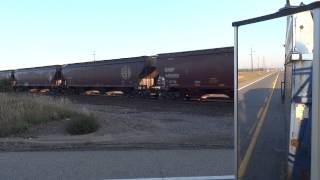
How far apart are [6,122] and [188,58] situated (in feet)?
63.1

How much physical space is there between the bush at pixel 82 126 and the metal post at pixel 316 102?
1317 centimetres

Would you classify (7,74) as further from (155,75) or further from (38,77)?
(155,75)

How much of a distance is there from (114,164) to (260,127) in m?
6.05

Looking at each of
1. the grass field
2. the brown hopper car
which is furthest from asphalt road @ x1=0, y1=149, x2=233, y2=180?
the brown hopper car

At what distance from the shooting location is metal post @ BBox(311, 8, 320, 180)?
3.32 m

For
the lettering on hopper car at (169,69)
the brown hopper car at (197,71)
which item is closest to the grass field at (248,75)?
the brown hopper car at (197,71)

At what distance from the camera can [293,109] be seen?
12.7 ft

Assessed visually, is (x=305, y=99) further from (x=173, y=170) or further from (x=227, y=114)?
(x=227, y=114)

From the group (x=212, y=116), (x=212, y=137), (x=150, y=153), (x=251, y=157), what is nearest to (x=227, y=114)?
(x=212, y=116)

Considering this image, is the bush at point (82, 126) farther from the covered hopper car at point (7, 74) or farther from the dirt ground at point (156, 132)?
the covered hopper car at point (7, 74)

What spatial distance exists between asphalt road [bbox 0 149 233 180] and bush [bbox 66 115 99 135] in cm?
444

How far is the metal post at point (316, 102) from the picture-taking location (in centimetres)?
332

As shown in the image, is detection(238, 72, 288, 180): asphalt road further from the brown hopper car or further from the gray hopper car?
the gray hopper car

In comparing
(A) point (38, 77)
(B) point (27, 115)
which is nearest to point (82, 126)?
(B) point (27, 115)
